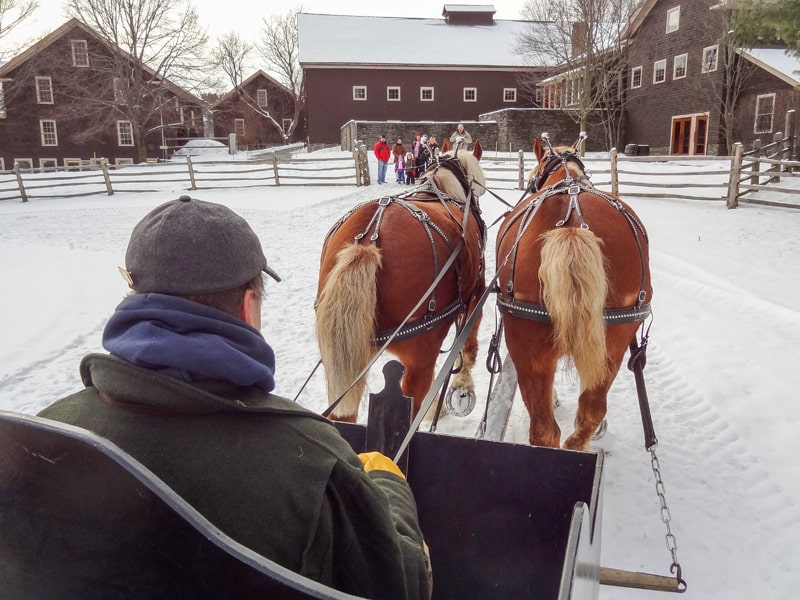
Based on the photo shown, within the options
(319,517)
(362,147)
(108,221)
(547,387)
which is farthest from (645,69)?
(319,517)

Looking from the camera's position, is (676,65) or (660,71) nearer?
(676,65)

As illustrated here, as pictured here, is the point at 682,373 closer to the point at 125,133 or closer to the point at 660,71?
the point at 660,71

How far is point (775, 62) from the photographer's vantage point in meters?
23.1

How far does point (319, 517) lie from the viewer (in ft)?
3.62

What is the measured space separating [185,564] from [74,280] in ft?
29.7

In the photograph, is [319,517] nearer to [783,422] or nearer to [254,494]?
[254,494]

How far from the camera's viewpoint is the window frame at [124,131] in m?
37.0

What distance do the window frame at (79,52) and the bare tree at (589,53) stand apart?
25.8 meters

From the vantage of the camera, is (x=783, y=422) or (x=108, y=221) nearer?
(x=783, y=422)

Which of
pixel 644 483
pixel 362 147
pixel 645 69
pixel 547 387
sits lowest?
pixel 644 483

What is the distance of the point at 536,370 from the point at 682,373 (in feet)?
8.42

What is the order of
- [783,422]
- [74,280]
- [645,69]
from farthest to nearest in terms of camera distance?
[645,69] → [74,280] → [783,422]

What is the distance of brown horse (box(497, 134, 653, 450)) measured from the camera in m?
2.76

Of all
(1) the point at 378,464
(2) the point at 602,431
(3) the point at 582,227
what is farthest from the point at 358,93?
(1) the point at 378,464
